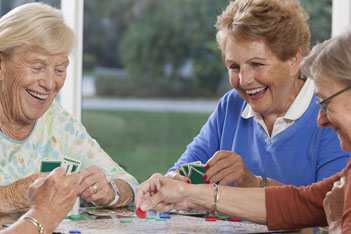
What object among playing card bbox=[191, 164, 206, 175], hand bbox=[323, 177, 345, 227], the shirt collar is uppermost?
the shirt collar

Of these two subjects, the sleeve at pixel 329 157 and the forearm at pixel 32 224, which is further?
the sleeve at pixel 329 157

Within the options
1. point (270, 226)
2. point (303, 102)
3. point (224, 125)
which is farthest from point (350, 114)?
point (224, 125)

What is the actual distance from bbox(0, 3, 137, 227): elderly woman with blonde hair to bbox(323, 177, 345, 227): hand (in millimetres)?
987

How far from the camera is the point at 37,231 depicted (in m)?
1.92

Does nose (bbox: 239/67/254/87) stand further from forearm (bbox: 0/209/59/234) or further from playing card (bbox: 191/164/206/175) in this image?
forearm (bbox: 0/209/59/234)

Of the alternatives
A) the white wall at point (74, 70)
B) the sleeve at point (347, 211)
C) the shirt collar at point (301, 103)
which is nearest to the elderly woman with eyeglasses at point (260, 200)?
the sleeve at point (347, 211)

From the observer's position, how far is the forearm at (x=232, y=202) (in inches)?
95.0

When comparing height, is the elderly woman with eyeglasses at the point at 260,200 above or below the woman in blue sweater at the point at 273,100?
below

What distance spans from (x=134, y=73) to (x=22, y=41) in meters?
6.78

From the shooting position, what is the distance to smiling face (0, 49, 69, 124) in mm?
2824

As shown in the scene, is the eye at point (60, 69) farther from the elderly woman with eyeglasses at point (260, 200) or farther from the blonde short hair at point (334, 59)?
the blonde short hair at point (334, 59)

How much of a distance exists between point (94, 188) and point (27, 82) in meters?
0.60

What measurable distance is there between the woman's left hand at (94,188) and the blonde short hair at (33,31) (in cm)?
60

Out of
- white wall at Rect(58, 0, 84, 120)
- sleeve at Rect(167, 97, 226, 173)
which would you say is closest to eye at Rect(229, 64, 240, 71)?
sleeve at Rect(167, 97, 226, 173)
